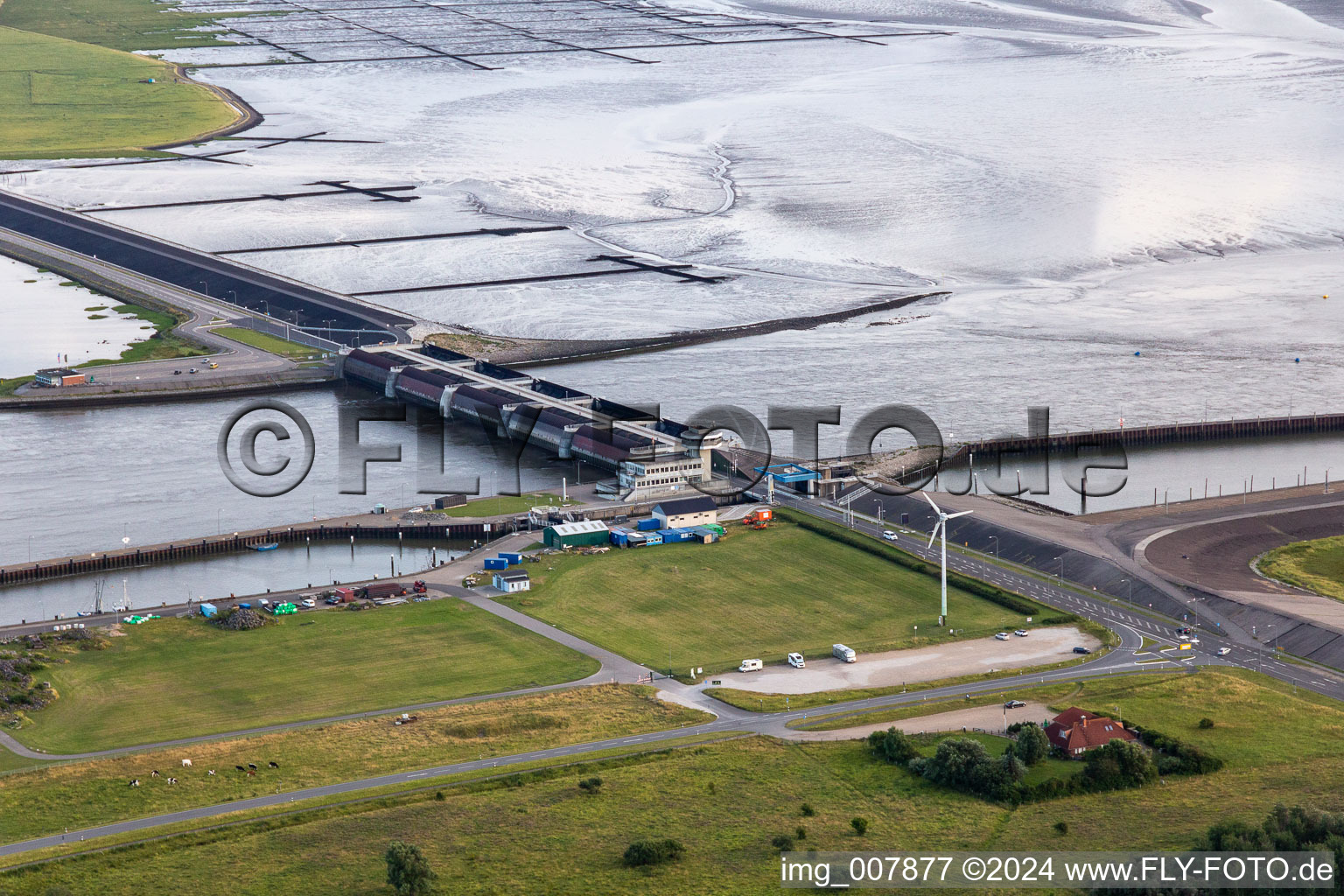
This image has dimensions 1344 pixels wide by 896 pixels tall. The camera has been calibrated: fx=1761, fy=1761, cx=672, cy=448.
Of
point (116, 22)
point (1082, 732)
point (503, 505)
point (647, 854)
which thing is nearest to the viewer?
point (647, 854)

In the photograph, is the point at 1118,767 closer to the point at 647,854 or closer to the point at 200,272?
the point at 647,854

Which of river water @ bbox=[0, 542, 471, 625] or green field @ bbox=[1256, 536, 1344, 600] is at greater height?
green field @ bbox=[1256, 536, 1344, 600]

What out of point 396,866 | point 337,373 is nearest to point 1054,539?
point 396,866

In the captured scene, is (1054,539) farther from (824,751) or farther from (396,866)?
(396,866)

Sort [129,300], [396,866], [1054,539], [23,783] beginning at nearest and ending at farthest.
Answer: [396,866]
[23,783]
[1054,539]
[129,300]
